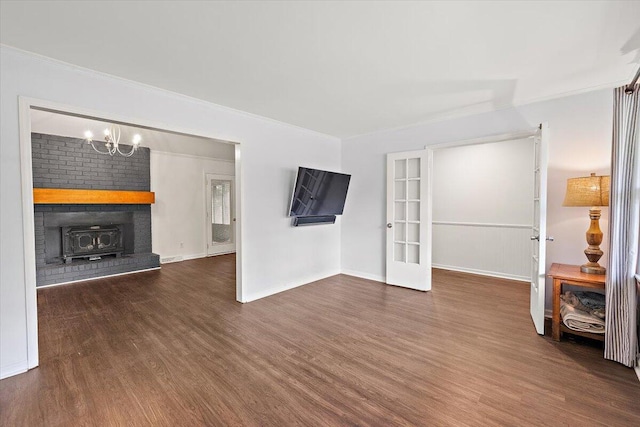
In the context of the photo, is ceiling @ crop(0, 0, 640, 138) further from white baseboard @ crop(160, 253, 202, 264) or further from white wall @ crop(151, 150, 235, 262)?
white baseboard @ crop(160, 253, 202, 264)

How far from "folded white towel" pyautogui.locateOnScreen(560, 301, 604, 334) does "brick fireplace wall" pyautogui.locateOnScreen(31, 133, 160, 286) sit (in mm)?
6423

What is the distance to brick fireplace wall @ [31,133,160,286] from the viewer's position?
15.7ft

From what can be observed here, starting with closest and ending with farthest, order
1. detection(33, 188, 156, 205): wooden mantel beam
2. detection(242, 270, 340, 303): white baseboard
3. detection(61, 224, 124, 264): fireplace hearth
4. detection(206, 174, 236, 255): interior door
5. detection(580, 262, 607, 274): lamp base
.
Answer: detection(580, 262, 607, 274): lamp base
detection(242, 270, 340, 303): white baseboard
detection(33, 188, 156, 205): wooden mantel beam
detection(61, 224, 124, 264): fireplace hearth
detection(206, 174, 236, 255): interior door

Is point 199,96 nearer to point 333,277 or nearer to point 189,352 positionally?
point 189,352

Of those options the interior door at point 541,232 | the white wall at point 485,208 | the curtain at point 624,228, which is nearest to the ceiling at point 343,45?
the curtain at point 624,228

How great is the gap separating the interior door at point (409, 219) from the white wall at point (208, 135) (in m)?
1.12

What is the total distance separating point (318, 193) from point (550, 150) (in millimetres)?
2919

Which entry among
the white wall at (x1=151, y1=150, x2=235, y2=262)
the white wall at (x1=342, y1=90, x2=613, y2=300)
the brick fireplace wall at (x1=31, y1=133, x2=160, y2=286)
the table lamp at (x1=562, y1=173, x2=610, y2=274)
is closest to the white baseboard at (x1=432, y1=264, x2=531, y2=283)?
the white wall at (x1=342, y1=90, x2=613, y2=300)

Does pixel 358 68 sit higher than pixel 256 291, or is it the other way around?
pixel 358 68

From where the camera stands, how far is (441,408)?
1850 millimetres

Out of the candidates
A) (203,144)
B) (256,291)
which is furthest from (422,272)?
(203,144)

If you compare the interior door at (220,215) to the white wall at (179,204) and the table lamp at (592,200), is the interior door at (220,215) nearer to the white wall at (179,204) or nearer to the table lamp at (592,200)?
the white wall at (179,204)

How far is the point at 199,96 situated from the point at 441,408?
140 inches

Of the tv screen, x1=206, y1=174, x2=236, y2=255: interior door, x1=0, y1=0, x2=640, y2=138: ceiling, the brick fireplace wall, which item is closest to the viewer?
x1=0, y1=0, x2=640, y2=138: ceiling
